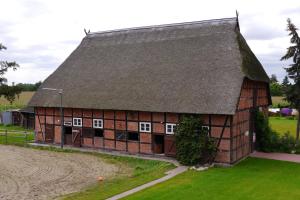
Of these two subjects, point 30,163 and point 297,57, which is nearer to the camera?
point 30,163

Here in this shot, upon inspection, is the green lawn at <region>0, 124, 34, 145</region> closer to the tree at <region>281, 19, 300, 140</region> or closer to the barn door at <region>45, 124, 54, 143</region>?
the barn door at <region>45, 124, 54, 143</region>

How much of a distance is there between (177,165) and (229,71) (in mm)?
6195

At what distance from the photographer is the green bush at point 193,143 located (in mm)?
21141

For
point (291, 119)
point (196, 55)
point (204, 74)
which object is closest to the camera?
point (204, 74)

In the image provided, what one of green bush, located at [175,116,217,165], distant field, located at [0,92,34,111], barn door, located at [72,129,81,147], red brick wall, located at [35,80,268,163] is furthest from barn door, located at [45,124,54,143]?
distant field, located at [0,92,34,111]

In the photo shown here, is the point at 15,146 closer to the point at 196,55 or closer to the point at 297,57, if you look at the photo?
the point at 196,55

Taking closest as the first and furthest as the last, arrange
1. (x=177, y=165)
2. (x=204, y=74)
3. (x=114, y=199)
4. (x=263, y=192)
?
(x=114, y=199)
(x=263, y=192)
(x=177, y=165)
(x=204, y=74)

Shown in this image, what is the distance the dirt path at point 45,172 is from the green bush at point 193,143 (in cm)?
362

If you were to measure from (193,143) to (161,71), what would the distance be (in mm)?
6064

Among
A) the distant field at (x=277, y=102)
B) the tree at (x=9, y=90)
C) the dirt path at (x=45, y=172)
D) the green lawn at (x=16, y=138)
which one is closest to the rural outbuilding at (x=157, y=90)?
the green lawn at (x=16, y=138)

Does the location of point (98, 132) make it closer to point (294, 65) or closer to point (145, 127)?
point (145, 127)

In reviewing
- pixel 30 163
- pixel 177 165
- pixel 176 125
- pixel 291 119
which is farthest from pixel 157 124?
pixel 291 119

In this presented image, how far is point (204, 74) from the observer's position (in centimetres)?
2317

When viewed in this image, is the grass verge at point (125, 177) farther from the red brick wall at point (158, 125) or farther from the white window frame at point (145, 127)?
the white window frame at point (145, 127)
